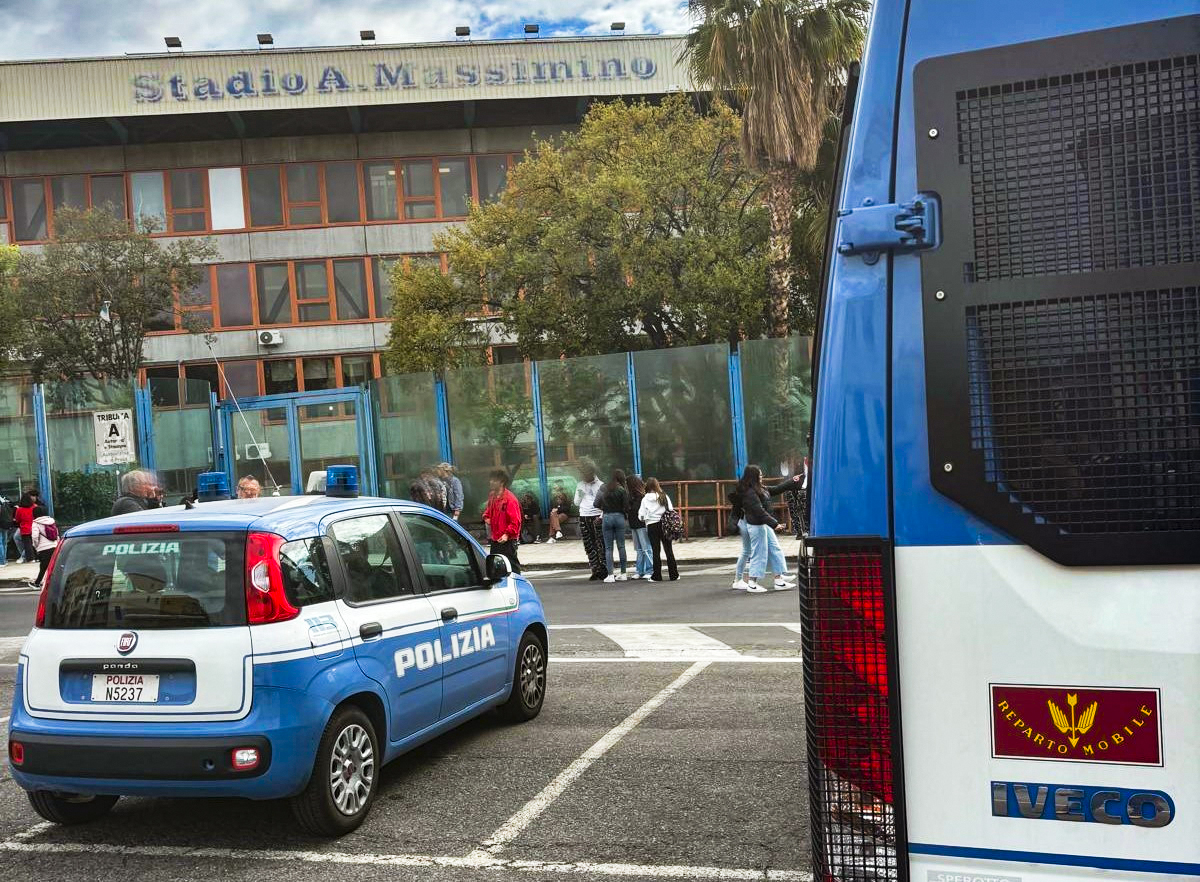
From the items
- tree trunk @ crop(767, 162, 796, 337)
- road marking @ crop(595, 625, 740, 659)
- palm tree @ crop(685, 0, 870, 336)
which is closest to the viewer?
road marking @ crop(595, 625, 740, 659)

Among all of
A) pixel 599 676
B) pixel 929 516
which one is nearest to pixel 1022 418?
pixel 929 516

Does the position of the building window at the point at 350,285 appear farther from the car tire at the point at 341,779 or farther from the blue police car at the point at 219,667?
the car tire at the point at 341,779

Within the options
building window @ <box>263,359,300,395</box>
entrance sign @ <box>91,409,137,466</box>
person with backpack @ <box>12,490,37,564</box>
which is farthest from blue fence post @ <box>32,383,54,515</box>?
building window @ <box>263,359,300,395</box>

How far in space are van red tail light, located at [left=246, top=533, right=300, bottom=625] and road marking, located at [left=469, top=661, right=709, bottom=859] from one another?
1.34 m

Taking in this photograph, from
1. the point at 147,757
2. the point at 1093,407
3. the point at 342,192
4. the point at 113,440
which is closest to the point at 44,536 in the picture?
the point at 113,440

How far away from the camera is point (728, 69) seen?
71.5 feet

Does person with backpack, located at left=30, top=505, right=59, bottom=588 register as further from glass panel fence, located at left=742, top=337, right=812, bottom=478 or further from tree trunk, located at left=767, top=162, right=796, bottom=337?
tree trunk, located at left=767, top=162, right=796, bottom=337

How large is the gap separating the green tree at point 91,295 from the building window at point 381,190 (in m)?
7.29

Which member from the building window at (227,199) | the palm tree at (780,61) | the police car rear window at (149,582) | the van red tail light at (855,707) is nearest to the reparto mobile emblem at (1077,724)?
the van red tail light at (855,707)

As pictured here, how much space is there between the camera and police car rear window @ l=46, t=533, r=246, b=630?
5262 mm

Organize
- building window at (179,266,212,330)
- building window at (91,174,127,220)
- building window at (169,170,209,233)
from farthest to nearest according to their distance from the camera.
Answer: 1. building window at (91,174,127,220)
2. building window at (169,170,209,233)
3. building window at (179,266,212,330)

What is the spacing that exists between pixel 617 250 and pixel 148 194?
63.8 feet

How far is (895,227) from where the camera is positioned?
2.30m

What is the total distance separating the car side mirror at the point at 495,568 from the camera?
6.97m
